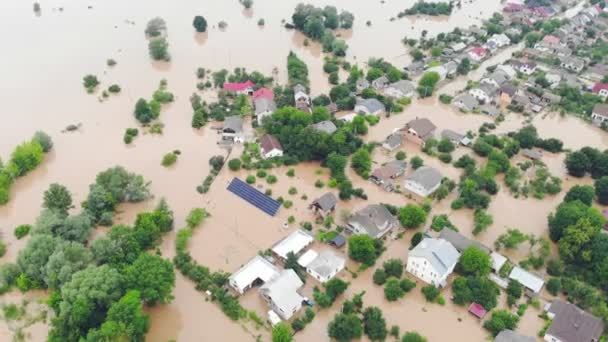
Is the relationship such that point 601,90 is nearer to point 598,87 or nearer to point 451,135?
point 598,87

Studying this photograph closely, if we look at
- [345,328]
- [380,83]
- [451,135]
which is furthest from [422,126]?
[345,328]

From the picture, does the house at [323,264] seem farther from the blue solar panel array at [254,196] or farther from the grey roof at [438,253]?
the blue solar panel array at [254,196]

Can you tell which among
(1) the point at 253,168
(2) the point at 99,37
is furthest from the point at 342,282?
(2) the point at 99,37

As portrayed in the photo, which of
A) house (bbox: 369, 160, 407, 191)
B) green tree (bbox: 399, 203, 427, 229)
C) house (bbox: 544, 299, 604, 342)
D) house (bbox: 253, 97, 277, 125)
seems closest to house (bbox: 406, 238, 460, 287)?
green tree (bbox: 399, 203, 427, 229)

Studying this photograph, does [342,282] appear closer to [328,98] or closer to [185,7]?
[328,98]

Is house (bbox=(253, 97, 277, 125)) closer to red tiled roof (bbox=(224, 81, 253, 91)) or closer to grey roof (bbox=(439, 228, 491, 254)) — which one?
red tiled roof (bbox=(224, 81, 253, 91))
